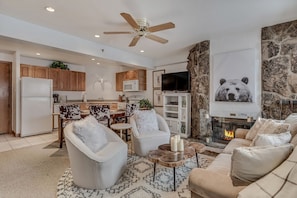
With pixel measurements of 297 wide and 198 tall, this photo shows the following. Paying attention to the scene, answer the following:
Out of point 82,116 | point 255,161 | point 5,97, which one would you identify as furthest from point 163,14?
point 5,97

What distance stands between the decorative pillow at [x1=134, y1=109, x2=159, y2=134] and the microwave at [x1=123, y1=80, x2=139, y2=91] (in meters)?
3.00

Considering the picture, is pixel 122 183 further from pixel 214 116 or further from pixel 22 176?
pixel 214 116

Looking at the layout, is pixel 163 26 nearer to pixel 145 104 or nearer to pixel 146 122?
pixel 146 122

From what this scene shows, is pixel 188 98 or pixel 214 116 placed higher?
pixel 188 98

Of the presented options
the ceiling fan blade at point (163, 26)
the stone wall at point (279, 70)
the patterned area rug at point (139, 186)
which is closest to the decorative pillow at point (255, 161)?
the patterned area rug at point (139, 186)

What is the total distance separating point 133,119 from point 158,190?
5.71 ft

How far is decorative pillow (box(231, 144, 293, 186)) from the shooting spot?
1.25 m

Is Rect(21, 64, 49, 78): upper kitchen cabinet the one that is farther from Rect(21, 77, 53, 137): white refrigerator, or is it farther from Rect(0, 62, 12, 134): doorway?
Rect(21, 77, 53, 137): white refrigerator

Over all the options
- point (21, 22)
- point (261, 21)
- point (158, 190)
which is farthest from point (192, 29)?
point (21, 22)

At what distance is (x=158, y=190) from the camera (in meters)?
2.19

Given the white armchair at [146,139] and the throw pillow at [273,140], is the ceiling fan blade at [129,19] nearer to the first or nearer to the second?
the white armchair at [146,139]

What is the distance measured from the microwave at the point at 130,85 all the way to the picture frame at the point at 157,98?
801 millimetres

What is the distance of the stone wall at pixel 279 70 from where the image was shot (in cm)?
337

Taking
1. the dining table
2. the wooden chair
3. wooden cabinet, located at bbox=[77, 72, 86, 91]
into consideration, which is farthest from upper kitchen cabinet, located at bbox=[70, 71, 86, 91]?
the wooden chair
